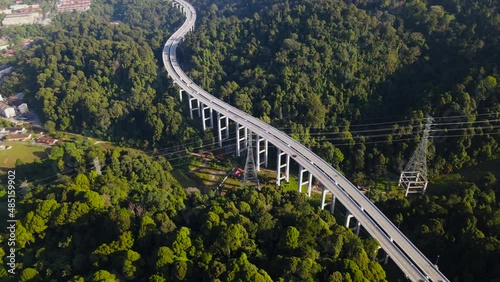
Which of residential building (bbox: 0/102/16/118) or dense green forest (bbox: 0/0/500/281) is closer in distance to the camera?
dense green forest (bbox: 0/0/500/281)

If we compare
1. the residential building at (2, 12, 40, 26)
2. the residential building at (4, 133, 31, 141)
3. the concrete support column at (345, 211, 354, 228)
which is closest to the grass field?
the residential building at (4, 133, 31, 141)

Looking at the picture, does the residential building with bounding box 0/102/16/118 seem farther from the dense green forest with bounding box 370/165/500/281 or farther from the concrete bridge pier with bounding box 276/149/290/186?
the dense green forest with bounding box 370/165/500/281

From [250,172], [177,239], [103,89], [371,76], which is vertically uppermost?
[371,76]

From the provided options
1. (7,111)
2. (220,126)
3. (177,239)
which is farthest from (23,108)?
(177,239)

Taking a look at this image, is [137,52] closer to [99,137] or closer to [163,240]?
[99,137]

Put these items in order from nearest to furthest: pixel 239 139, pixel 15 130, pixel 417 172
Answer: pixel 417 172 < pixel 239 139 < pixel 15 130

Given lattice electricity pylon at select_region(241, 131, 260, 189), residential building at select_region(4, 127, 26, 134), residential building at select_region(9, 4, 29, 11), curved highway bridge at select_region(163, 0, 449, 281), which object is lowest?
residential building at select_region(4, 127, 26, 134)

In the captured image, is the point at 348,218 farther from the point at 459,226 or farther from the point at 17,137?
the point at 17,137
